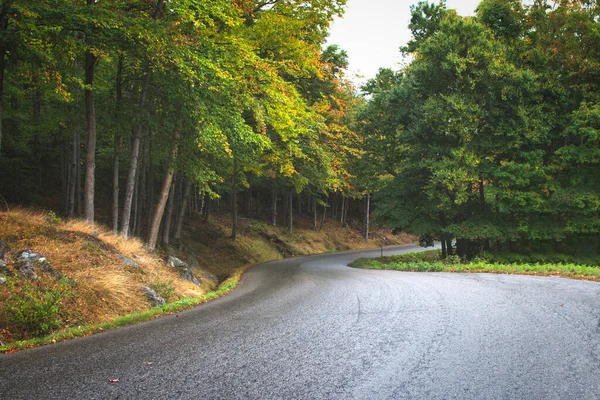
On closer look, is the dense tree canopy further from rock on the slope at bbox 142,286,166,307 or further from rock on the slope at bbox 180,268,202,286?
rock on the slope at bbox 142,286,166,307

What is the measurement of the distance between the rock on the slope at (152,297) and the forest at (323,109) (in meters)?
4.30

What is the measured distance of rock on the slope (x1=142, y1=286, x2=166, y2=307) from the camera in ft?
26.0

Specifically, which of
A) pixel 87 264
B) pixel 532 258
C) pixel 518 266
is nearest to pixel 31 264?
pixel 87 264

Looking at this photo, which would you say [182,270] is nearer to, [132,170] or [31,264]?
[132,170]

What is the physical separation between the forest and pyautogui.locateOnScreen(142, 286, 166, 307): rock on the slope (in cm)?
430

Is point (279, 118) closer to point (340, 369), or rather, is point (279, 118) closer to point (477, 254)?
point (340, 369)

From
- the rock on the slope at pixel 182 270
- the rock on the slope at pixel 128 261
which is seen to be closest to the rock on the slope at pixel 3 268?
the rock on the slope at pixel 128 261

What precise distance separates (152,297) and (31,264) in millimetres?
2429

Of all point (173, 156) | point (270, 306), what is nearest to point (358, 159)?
point (173, 156)

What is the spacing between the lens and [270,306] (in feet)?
23.5

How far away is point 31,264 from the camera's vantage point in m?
6.43

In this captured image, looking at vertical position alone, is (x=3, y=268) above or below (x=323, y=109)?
below

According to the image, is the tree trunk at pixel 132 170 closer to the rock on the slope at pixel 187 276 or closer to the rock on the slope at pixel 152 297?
the rock on the slope at pixel 187 276

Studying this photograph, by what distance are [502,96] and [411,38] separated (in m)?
7.56
